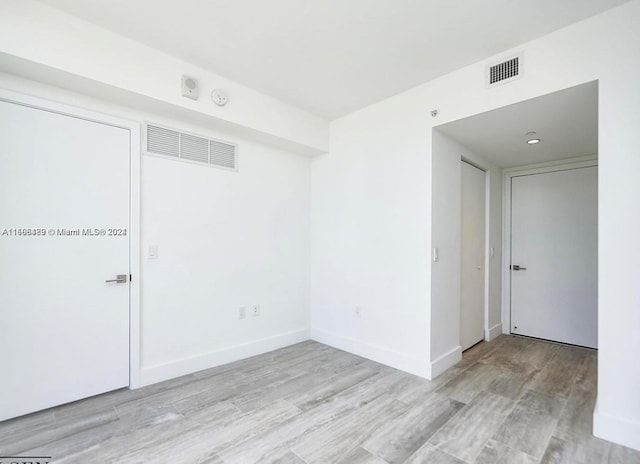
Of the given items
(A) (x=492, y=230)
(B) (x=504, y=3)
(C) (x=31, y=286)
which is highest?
(B) (x=504, y=3)

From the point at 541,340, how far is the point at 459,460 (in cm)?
318

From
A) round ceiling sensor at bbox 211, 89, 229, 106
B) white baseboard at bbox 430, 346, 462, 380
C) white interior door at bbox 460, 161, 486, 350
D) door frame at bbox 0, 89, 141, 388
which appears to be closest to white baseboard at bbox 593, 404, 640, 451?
white baseboard at bbox 430, 346, 462, 380

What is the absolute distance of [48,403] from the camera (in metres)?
2.40

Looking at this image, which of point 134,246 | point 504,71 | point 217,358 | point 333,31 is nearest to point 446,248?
point 504,71

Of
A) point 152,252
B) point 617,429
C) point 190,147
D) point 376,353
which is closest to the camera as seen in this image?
point 617,429

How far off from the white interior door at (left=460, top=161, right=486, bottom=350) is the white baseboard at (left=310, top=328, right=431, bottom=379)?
0.93 metres

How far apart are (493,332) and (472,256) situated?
1.24 metres

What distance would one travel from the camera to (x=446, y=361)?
10.7ft

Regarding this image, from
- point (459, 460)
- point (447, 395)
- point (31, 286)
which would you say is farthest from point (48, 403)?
point (447, 395)

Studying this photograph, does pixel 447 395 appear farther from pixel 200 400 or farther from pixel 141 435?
pixel 141 435

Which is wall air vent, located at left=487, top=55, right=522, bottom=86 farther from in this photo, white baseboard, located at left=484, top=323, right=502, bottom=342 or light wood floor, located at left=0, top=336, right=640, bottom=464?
white baseboard, located at left=484, top=323, right=502, bottom=342

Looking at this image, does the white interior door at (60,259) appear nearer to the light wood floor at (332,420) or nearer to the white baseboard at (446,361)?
the light wood floor at (332,420)

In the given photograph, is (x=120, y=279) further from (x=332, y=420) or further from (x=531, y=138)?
(x=531, y=138)

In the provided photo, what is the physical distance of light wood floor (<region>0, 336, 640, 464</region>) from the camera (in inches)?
77.4
